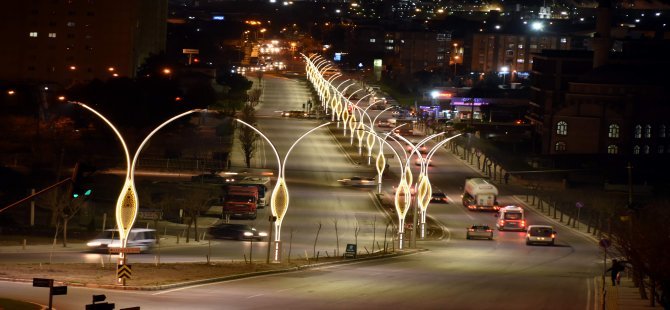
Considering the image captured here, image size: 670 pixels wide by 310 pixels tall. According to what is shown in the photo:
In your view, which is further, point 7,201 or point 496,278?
point 7,201

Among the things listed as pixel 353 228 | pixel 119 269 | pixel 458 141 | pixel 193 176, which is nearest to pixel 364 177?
pixel 193 176

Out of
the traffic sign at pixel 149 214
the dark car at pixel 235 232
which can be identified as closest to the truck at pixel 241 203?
the traffic sign at pixel 149 214

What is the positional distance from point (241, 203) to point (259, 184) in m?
7.21

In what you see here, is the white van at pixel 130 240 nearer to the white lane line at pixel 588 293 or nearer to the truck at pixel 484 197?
the white lane line at pixel 588 293

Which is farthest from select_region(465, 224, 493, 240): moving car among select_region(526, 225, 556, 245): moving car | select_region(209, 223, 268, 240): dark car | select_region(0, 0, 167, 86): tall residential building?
select_region(0, 0, 167, 86): tall residential building

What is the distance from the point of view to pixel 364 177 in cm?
10006

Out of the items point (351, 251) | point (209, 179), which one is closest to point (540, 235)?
point (351, 251)

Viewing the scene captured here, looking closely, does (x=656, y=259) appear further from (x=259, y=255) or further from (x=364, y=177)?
(x=364, y=177)

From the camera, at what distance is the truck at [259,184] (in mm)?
80438

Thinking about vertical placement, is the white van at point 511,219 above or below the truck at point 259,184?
below

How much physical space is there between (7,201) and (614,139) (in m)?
94.5

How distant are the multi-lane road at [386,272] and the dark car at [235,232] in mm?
1445

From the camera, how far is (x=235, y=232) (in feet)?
212

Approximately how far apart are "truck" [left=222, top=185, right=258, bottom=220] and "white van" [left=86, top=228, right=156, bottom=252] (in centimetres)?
1964
